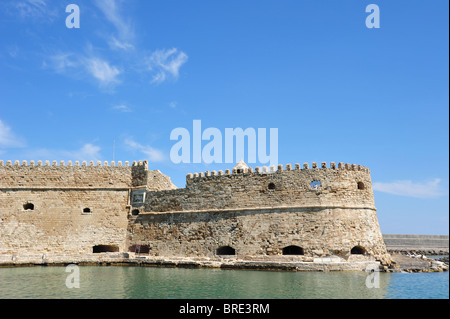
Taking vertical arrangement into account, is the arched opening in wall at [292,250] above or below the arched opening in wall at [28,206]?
below

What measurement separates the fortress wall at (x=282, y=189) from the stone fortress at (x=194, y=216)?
6cm

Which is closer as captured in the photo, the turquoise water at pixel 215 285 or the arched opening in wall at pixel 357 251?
the turquoise water at pixel 215 285

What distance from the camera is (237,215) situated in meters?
21.6

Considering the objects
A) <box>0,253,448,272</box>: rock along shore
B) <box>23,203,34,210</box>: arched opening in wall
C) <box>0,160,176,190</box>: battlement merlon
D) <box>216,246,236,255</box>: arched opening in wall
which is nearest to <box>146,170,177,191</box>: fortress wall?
<box>0,160,176,190</box>: battlement merlon

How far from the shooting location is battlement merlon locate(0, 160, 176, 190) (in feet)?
81.5

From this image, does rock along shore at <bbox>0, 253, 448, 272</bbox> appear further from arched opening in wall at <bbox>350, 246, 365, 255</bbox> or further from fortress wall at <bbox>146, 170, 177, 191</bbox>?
fortress wall at <bbox>146, 170, 177, 191</bbox>

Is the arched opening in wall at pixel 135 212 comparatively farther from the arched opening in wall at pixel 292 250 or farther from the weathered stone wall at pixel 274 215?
the arched opening in wall at pixel 292 250

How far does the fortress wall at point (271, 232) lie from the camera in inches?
772

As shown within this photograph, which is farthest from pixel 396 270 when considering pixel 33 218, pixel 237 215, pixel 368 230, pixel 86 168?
pixel 33 218

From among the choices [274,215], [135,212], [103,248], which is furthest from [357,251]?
[103,248]

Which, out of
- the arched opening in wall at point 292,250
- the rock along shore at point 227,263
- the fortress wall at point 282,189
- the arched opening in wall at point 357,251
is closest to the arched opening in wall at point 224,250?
the rock along shore at point 227,263

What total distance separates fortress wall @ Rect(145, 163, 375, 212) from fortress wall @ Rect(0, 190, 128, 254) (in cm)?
467
